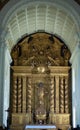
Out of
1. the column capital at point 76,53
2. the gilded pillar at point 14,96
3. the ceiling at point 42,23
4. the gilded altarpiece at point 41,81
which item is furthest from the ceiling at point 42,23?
the gilded pillar at point 14,96

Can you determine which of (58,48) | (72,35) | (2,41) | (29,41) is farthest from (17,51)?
(2,41)

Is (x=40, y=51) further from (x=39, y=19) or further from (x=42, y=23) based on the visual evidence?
(x=39, y=19)

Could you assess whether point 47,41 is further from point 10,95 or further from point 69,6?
point 69,6

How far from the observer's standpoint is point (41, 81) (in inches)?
1137

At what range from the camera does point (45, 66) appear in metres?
29.0

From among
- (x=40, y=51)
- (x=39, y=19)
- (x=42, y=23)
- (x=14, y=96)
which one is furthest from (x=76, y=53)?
(x=14, y=96)

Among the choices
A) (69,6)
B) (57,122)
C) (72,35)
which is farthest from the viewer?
(57,122)

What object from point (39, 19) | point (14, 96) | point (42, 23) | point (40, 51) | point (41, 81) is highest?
point (39, 19)

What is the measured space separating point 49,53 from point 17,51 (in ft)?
7.53

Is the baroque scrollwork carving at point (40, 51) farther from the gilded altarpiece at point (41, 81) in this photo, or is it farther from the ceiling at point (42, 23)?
the ceiling at point (42, 23)

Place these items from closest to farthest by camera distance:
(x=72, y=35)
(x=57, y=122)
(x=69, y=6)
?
(x=69, y=6)
(x=72, y=35)
(x=57, y=122)

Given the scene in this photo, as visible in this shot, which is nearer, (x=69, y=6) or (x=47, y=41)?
(x=69, y=6)

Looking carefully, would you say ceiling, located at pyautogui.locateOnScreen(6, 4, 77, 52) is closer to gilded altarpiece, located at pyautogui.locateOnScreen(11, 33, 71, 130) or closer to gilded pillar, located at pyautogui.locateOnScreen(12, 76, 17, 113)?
gilded altarpiece, located at pyautogui.locateOnScreen(11, 33, 71, 130)

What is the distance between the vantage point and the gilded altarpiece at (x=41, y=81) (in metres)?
28.3
